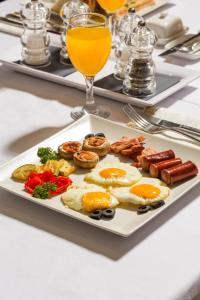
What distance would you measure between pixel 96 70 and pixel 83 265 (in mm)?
662

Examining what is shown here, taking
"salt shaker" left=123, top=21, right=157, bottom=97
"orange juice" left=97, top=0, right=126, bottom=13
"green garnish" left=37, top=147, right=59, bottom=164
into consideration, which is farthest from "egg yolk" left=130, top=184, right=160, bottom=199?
"orange juice" left=97, top=0, right=126, bottom=13

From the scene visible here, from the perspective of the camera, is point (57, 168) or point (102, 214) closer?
point (102, 214)

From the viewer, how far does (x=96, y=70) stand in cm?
166

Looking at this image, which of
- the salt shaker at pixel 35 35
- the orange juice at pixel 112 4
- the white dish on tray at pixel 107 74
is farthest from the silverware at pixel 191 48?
the salt shaker at pixel 35 35

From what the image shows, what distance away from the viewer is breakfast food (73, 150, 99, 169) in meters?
1.35

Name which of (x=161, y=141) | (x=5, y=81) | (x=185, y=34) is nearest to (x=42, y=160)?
(x=161, y=141)

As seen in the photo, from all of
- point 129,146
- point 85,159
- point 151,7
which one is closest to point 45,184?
point 85,159

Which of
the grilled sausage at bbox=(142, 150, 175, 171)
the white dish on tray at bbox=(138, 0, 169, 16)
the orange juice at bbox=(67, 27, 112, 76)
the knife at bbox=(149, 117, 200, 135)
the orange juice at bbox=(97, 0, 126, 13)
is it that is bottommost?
the white dish on tray at bbox=(138, 0, 169, 16)

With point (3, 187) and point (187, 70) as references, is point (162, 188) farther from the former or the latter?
point (187, 70)

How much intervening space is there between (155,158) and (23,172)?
0.81 ft

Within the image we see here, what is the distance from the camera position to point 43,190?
1254 millimetres

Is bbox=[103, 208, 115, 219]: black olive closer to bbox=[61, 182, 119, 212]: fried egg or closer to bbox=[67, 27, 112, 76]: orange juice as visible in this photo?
bbox=[61, 182, 119, 212]: fried egg

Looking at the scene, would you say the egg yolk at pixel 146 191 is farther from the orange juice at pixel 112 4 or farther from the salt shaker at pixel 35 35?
the orange juice at pixel 112 4

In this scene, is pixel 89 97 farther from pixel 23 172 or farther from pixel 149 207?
pixel 149 207
